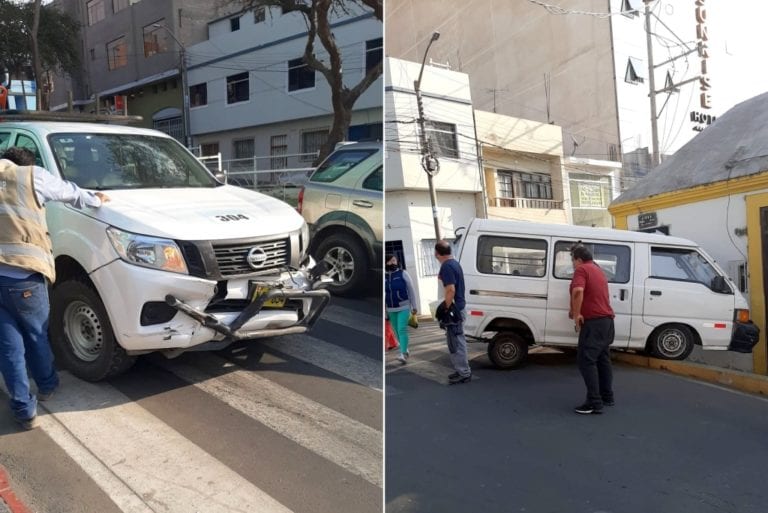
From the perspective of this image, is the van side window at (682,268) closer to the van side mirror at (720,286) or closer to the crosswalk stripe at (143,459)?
the van side mirror at (720,286)

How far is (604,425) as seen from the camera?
4.56 feet

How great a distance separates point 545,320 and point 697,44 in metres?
0.87

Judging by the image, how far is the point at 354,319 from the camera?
33.7 inches

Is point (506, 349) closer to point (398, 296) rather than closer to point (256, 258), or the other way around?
point (398, 296)

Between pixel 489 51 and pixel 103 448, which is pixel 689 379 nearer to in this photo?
pixel 489 51

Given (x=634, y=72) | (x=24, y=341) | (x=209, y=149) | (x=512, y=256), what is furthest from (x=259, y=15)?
(x=634, y=72)

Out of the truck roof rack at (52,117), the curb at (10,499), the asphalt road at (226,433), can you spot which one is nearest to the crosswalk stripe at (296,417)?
the asphalt road at (226,433)

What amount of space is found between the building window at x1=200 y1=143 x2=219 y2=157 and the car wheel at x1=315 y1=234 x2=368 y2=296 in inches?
9.0

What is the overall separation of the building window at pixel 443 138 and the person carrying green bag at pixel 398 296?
0.26 metres

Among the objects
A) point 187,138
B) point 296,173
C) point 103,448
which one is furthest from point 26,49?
point 103,448

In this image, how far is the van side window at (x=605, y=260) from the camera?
137 cm

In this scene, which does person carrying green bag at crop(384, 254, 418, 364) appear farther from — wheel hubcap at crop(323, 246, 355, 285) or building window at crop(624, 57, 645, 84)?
building window at crop(624, 57, 645, 84)

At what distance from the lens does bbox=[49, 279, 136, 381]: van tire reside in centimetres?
74

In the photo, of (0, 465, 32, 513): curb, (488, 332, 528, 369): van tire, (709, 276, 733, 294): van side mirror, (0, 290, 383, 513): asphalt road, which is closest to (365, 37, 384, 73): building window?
(0, 290, 383, 513): asphalt road
